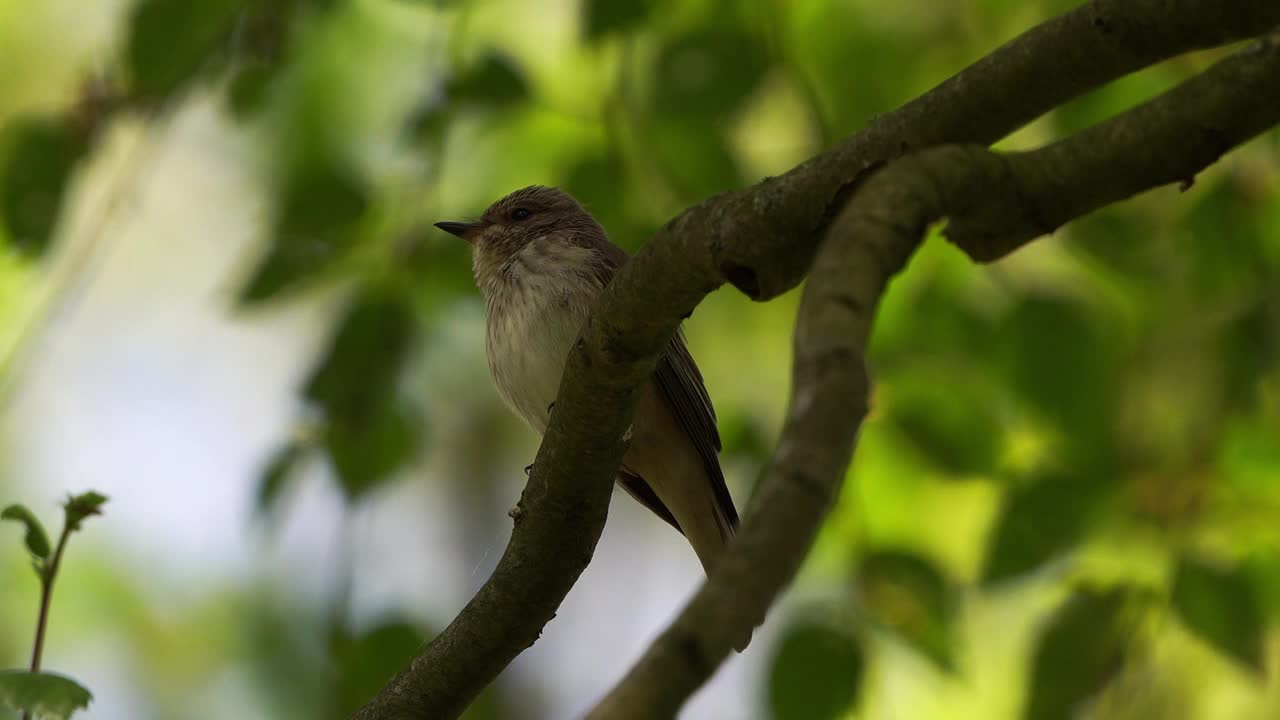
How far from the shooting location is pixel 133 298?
10.8 metres

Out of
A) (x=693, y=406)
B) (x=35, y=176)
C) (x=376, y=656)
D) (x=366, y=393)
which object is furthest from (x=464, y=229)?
(x=376, y=656)

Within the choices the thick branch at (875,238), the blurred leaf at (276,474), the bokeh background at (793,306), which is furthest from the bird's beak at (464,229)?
the thick branch at (875,238)

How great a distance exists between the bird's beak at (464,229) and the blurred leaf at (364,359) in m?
1.17

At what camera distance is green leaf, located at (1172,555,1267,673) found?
3686 mm

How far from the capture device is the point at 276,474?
4.35 metres

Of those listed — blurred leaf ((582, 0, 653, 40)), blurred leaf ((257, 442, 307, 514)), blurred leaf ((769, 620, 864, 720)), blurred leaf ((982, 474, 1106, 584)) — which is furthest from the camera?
blurred leaf ((257, 442, 307, 514))

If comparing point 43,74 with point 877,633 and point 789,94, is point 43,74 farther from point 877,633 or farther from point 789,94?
point 877,633

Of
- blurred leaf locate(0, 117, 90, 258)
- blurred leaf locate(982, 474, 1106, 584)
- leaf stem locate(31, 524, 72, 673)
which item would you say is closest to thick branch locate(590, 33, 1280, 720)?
leaf stem locate(31, 524, 72, 673)

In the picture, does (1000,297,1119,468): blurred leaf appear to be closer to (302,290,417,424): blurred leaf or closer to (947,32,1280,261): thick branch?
(947,32,1280,261): thick branch

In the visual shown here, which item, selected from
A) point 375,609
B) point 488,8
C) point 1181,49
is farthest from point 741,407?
point 1181,49

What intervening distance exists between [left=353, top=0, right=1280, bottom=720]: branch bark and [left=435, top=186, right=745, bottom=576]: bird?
1407 mm

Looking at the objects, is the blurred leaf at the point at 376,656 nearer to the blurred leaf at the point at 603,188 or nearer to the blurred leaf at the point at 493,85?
the blurred leaf at the point at 603,188

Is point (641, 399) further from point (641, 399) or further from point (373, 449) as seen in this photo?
point (373, 449)

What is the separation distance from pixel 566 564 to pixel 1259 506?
2.17m
